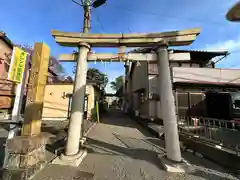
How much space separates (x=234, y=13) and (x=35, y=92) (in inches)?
180

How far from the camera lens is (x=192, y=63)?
14594mm

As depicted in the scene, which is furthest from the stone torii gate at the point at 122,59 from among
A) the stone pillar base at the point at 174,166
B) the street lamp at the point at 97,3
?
the street lamp at the point at 97,3

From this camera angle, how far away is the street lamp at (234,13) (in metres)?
2.34

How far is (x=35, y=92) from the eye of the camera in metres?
3.73

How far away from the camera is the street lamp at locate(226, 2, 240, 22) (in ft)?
7.69

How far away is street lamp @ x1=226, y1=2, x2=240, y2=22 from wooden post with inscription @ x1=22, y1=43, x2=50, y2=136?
429 cm

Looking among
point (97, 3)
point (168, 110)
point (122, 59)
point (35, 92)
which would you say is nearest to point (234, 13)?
point (168, 110)

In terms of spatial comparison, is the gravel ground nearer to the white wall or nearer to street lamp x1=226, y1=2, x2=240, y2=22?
street lamp x1=226, y1=2, x2=240, y2=22

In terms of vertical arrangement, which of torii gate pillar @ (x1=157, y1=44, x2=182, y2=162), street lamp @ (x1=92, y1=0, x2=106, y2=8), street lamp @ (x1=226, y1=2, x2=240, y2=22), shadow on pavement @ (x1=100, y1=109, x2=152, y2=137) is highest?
street lamp @ (x1=92, y1=0, x2=106, y2=8)

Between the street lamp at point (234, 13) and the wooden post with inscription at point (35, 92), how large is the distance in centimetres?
429

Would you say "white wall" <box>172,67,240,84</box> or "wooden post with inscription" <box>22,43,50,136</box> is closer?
"wooden post with inscription" <box>22,43,50,136</box>

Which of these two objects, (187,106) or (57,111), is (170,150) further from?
(57,111)

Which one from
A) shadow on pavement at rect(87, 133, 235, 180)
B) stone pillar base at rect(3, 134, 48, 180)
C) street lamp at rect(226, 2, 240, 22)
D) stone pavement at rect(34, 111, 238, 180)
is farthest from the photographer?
shadow on pavement at rect(87, 133, 235, 180)

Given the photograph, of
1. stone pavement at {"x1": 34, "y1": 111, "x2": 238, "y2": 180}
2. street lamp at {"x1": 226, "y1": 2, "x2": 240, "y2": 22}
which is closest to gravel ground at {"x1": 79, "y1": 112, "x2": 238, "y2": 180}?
stone pavement at {"x1": 34, "y1": 111, "x2": 238, "y2": 180}
